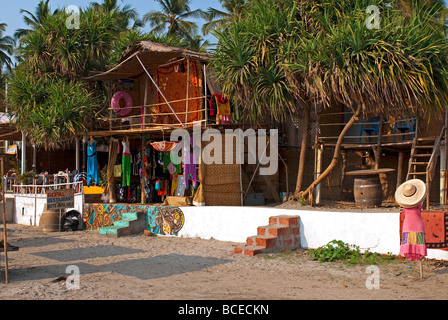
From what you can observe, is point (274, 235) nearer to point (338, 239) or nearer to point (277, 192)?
point (338, 239)

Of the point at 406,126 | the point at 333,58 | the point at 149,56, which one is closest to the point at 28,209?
the point at 149,56

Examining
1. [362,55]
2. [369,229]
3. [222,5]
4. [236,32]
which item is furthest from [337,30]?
[222,5]

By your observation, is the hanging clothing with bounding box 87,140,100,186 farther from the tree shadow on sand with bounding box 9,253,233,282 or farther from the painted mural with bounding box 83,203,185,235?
the tree shadow on sand with bounding box 9,253,233,282

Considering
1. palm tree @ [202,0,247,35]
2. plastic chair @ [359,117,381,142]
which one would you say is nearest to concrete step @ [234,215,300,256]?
plastic chair @ [359,117,381,142]

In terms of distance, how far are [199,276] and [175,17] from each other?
23969mm

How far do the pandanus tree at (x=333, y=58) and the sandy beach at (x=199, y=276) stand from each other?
4.39 metres

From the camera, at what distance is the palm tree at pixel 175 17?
28547 millimetres

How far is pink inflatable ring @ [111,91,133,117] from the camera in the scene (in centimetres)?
1634

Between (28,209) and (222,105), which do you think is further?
(28,209)

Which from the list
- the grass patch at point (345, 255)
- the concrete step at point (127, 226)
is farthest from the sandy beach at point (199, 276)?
the concrete step at point (127, 226)

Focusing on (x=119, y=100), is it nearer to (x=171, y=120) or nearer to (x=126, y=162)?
(x=171, y=120)

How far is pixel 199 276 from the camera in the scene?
26.8 ft

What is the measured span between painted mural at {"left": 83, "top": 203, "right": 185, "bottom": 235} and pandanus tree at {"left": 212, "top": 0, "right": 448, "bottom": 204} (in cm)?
381

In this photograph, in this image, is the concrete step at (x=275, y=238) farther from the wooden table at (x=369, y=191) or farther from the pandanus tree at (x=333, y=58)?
the pandanus tree at (x=333, y=58)
